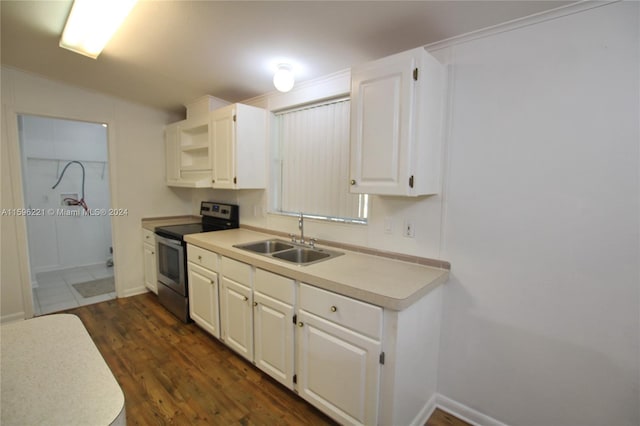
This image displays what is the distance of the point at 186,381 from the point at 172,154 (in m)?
2.59

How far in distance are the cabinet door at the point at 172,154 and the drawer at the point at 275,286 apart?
2179 millimetres

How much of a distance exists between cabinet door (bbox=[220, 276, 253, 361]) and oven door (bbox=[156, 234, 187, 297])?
72 centimetres

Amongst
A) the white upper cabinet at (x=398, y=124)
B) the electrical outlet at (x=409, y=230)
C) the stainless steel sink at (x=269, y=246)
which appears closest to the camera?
the white upper cabinet at (x=398, y=124)

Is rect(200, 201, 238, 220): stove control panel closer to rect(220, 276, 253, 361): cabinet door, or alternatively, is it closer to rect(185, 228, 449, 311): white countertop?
rect(185, 228, 449, 311): white countertop

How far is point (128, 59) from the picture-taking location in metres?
2.26

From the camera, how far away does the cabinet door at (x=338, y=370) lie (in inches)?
57.7

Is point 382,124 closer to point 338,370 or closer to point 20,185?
point 338,370

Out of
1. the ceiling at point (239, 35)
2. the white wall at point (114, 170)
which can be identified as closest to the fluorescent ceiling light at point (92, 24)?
the ceiling at point (239, 35)

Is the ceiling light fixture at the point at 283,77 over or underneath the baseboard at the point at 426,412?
over

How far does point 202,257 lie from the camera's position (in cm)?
254

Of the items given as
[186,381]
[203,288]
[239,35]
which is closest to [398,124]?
[239,35]

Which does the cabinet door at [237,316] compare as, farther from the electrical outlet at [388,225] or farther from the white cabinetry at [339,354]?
the electrical outlet at [388,225]

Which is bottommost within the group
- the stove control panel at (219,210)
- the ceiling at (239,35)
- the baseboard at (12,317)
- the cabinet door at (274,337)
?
the baseboard at (12,317)

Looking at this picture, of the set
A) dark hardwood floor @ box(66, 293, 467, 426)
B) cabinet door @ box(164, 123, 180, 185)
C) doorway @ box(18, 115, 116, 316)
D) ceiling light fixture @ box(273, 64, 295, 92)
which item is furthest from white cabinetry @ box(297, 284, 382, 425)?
doorway @ box(18, 115, 116, 316)
